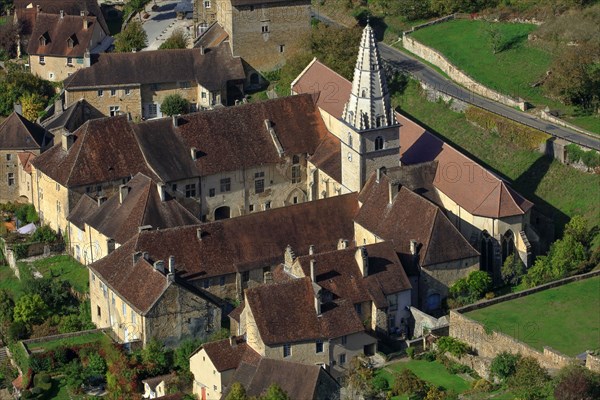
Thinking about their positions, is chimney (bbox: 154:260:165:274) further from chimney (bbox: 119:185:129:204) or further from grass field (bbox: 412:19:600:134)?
grass field (bbox: 412:19:600:134)

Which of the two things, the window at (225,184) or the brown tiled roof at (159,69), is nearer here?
the window at (225,184)

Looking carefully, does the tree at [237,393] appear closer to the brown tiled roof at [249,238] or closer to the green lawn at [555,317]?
the brown tiled roof at [249,238]

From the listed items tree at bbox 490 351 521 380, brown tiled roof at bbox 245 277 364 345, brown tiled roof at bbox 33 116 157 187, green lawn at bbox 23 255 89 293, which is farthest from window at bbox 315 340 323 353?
brown tiled roof at bbox 33 116 157 187

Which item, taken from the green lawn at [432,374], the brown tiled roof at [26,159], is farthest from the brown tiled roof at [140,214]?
the green lawn at [432,374]

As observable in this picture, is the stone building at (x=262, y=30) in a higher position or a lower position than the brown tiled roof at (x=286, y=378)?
higher

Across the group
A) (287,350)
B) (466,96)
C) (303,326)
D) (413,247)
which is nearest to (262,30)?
(466,96)

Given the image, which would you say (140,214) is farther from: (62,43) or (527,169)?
(62,43)
